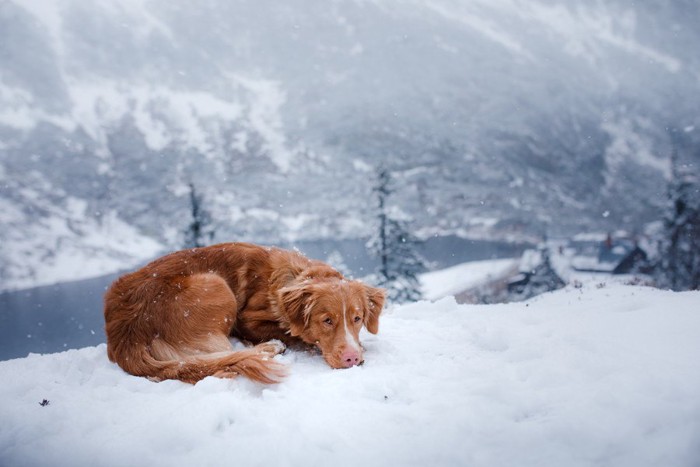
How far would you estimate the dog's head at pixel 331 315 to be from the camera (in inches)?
169

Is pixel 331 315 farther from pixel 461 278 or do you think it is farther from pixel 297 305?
pixel 461 278

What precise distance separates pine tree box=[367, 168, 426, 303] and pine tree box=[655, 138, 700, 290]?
59.4 ft

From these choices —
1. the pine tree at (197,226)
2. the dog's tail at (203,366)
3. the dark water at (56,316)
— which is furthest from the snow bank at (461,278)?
the dog's tail at (203,366)

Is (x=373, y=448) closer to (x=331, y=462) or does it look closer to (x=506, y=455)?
(x=331, y=462)

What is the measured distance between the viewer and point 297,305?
15.3 ft

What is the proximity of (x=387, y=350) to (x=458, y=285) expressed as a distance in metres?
40.4

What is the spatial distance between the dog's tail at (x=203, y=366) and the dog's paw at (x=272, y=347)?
522 millimetres

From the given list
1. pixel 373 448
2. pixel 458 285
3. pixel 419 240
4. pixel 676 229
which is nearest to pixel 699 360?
pixel 373 448

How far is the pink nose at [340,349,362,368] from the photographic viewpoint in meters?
4.16

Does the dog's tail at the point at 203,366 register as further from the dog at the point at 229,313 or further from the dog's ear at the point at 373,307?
the dog's ear at the point at 373,307

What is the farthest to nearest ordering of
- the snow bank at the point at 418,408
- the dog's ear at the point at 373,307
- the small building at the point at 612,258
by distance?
the small building at the point at 612,258 < the dog's ear at the point at 373,307 < the snow bank at the point at 418,408

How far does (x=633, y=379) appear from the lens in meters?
2.77

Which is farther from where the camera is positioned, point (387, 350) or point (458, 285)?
point (458, 285)

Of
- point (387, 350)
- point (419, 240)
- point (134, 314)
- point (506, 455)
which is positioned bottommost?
point (419, 240)
